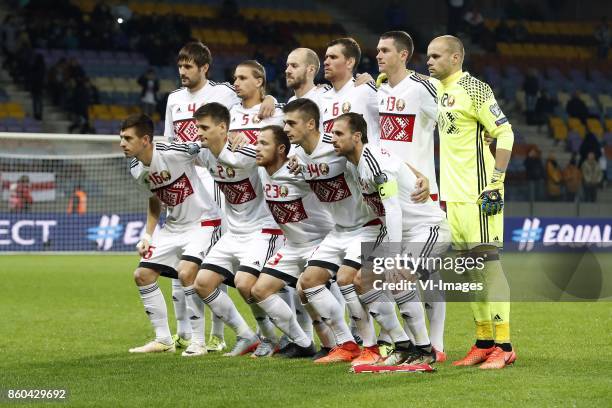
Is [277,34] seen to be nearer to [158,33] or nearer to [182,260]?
[158,33]

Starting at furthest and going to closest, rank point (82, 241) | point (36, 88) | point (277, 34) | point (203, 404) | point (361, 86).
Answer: point (277, 34)
point (36, 88)
point (82, 241)
point (361, 86)
point (203, 404)

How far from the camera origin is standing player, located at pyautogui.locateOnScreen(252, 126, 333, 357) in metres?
8.26

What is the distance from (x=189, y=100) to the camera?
9.69m

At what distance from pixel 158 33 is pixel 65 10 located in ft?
7.41

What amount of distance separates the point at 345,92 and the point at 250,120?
872 mm

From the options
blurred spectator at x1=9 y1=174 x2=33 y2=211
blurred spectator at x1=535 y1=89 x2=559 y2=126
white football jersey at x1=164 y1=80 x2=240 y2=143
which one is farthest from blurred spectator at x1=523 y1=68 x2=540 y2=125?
white football jersey at x1=164 y1=80 x2=240 y2=143

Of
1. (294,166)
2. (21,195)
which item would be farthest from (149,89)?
(294,166)

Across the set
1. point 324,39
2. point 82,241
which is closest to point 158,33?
point 324,39

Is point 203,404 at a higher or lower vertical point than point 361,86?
lower

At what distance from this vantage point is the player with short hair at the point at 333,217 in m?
7.93

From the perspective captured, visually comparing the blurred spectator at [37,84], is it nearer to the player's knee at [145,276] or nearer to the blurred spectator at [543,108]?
the blurred spectator at [543,108]

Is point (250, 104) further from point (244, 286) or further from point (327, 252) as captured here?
point (327, 252)

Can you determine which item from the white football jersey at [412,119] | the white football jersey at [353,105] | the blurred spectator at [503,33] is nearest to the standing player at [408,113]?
the white football jersey at [412,119]

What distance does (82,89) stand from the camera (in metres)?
24.3
